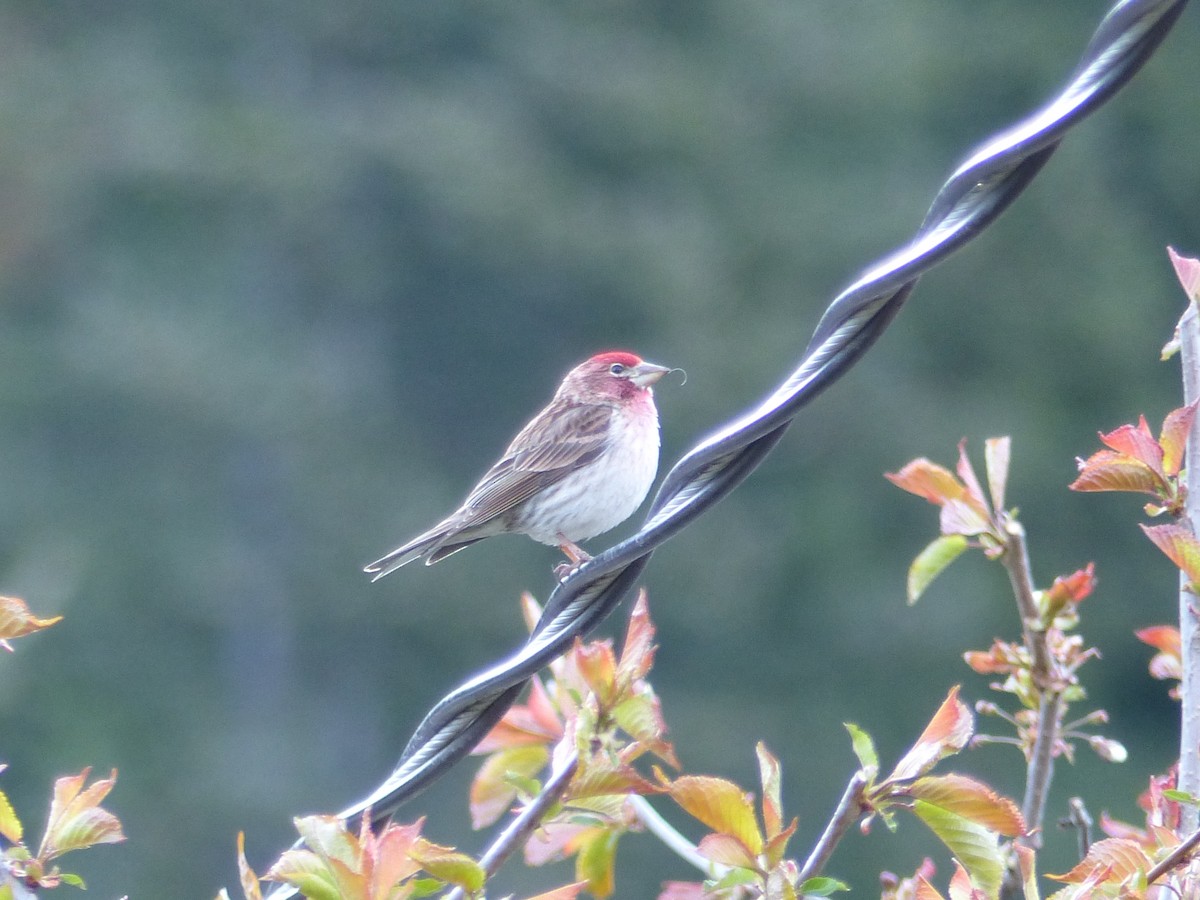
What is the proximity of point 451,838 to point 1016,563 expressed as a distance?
18.6 metres

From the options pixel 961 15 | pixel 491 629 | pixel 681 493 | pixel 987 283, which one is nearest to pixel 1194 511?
pixel 681 493

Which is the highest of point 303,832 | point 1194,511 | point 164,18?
point 164,18

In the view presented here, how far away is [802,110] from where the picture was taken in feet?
90.7

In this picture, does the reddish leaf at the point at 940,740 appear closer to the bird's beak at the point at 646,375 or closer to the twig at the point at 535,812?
the twig at the point at 535,812

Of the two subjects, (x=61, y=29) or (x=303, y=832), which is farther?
(x=61, y=29)

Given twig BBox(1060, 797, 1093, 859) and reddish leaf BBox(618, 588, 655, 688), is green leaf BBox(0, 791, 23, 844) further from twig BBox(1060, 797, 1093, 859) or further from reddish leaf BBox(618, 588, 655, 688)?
twig BBox(1060, 797, 1093, 859)

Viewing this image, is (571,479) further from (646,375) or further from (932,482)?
(932,482)

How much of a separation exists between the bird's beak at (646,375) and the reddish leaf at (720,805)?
3535mm

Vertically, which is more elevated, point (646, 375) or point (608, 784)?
point (646, 375)

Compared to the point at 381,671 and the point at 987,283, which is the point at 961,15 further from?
the point at 381,671

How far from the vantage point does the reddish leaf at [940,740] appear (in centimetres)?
216

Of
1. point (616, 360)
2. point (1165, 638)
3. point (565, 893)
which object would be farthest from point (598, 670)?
point (616, 360)

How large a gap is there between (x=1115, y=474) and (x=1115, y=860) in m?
0.52

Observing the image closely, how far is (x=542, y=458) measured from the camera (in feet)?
18.3
